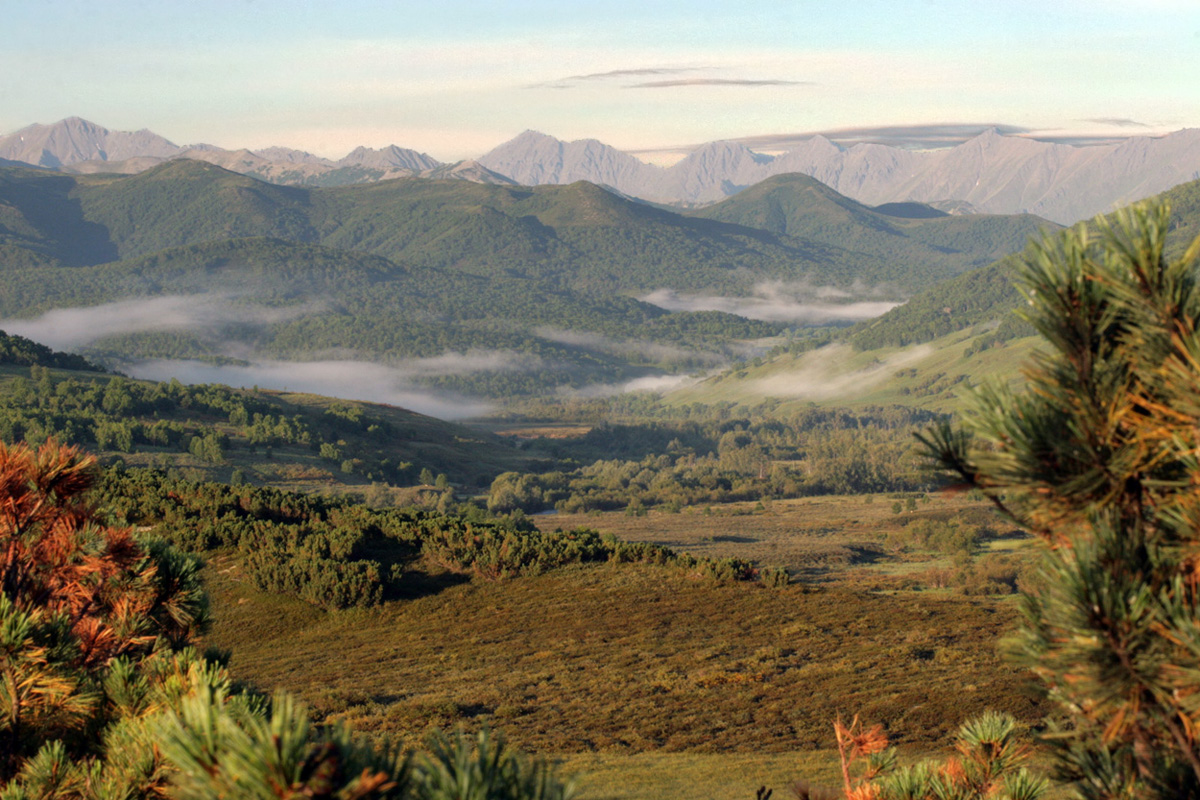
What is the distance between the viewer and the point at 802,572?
56.2m

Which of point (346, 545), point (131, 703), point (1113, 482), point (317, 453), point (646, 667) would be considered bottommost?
point (317, 453)

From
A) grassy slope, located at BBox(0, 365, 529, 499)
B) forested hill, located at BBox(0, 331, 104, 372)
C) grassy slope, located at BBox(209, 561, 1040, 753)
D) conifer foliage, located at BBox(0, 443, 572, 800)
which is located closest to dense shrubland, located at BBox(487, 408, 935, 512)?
grassy slope, located at BBox(0, 365, 529, 499)

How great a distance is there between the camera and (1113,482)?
16.9ft

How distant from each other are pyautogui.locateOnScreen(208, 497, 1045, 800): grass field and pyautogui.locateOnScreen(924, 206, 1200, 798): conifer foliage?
12.5 m

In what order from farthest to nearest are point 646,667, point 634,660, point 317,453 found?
1. point 317,453
2. point 634,660
3. point 646,667

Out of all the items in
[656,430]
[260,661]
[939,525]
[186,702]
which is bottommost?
[656,430]

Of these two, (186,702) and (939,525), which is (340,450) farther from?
(186,702)

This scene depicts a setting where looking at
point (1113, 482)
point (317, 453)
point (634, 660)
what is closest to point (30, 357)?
point (317, 453)

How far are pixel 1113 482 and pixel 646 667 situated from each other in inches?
955

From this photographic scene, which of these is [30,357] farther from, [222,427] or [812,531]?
[812,531]

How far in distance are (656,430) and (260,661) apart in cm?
16811

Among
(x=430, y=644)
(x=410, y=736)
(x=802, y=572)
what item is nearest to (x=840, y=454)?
(x=802, y=572)

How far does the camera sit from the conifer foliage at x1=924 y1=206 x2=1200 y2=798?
4.82m

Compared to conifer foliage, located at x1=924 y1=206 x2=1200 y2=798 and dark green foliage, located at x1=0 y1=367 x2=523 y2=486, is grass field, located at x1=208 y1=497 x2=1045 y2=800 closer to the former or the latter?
conifer foliage, located at x1=924 y1=206 x2=1200 y2=798
